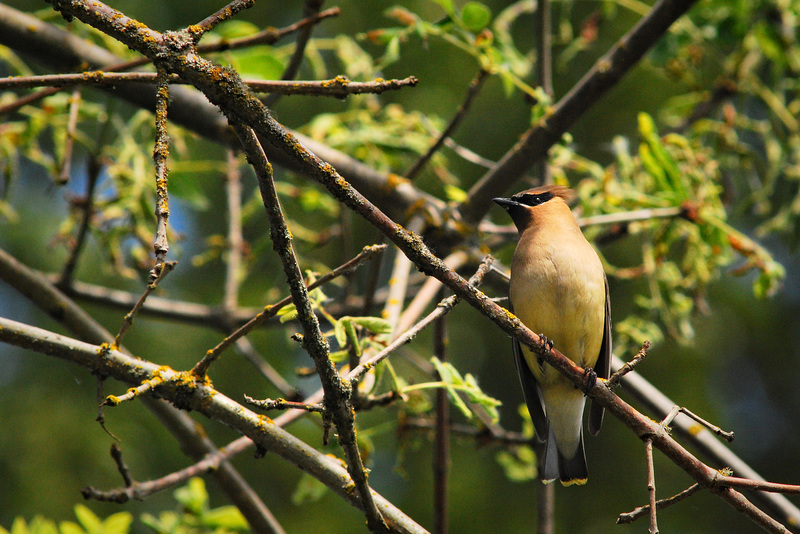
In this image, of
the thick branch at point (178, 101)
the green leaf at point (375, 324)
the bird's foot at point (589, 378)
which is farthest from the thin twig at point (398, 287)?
the bird's foot at point (589, 378)

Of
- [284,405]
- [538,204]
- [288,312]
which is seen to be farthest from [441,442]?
[284,405]

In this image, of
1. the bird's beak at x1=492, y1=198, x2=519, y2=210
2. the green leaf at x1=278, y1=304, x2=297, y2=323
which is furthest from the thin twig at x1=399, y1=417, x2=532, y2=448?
the green leaf at x1=278, y1=304, x2=297, y2=323

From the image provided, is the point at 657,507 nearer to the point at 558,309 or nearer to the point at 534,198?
the point at 558,309

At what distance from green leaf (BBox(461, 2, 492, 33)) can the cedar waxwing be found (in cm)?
100

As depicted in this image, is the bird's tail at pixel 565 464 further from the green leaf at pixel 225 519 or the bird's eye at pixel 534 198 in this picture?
the green leaf at pixel 225 519

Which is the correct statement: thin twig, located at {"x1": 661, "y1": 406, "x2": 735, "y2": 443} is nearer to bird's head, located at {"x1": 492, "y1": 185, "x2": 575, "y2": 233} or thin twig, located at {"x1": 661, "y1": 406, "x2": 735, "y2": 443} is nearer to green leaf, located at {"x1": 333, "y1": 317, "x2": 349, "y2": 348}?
green leaf, located at {"x1": 333, "y1": 317, "x2": 349, "y2": 348}

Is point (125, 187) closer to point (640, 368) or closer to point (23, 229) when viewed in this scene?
point (23, 229)

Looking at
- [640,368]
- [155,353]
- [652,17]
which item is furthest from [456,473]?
[652,17]

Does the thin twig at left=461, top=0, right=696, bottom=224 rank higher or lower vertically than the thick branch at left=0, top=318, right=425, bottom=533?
higher

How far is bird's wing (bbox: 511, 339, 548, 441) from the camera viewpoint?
13.0 feet

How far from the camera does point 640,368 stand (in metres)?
6.86

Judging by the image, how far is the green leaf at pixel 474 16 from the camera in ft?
10.8

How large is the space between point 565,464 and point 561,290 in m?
0.99

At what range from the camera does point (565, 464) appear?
4090 mm
